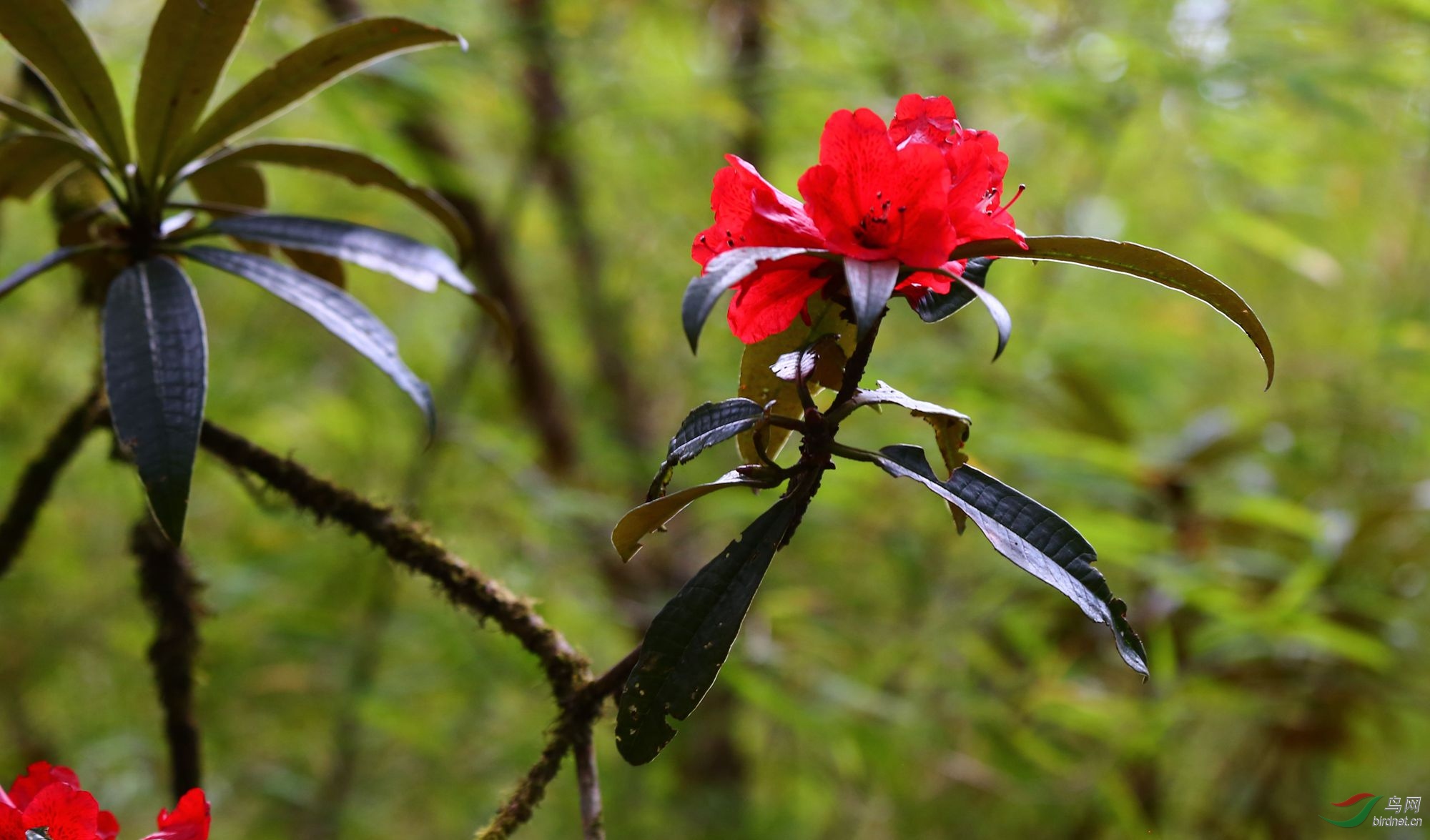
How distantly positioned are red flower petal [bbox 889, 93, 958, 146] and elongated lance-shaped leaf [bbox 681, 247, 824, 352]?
0.34ft

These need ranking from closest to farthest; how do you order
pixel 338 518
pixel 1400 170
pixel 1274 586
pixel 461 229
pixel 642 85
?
pixel 338 518, pixel 461 229, pixel 642 85, pixel 1274 586, pixel 1400 170

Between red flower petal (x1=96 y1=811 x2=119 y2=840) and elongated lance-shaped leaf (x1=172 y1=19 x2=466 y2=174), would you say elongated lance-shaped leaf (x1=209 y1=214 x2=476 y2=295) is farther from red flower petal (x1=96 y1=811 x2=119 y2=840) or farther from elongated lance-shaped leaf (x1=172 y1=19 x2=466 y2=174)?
red flower petal (x1=96 y1=811 x2=119 y2=840)

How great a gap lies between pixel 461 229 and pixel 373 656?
1057 mm

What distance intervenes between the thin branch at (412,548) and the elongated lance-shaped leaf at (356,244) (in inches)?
5.7

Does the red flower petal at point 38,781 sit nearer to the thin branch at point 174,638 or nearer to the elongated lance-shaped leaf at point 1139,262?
the thin branch at point 174,638

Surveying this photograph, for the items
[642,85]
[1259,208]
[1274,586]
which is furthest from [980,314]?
[642,85]

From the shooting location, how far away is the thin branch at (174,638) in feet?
2.51

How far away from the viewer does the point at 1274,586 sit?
1.96 m

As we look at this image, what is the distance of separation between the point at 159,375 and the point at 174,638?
0.31 m

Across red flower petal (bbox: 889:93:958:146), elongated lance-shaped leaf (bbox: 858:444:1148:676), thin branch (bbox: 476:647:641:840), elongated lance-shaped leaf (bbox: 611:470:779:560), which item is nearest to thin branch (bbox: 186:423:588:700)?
thin branch (bbox: 476:647:641:840)

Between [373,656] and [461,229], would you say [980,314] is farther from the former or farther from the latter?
[461,229]

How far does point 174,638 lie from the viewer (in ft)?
2.60

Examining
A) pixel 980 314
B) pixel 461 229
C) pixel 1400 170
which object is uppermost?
pixel 1400 170

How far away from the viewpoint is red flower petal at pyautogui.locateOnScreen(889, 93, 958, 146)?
505mm
